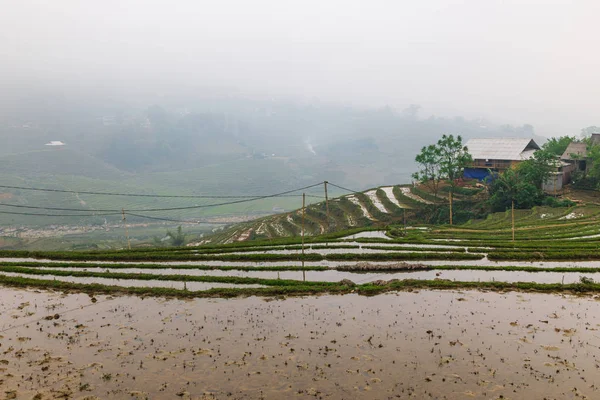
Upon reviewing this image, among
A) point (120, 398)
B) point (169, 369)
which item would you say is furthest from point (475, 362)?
point (120, 398)

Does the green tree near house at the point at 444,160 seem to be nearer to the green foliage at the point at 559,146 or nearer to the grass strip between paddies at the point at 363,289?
the green foliage at the point at 559,146

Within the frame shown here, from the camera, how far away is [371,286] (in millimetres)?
20734

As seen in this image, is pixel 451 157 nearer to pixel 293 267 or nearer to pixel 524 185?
pixel 524 185

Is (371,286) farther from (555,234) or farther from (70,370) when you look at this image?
(555,234)

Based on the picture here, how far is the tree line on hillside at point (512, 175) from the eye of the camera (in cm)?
4709

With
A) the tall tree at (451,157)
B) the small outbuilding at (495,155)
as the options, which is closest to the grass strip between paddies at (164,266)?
the tall tree at (451,157)

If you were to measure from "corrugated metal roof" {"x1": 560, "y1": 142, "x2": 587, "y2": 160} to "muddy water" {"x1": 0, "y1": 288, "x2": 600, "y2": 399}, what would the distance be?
44015 mm

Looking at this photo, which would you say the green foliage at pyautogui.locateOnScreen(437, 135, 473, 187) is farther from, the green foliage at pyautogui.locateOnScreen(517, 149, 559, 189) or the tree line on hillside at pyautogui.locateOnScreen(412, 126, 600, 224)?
the green foliage at pyautogui.locateOnScreen(517, 149, 559, 189)

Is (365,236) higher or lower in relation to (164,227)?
higher

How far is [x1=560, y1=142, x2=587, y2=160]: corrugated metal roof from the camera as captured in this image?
55231mm

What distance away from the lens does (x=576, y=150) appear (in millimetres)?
56656

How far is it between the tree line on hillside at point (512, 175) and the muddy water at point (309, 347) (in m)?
26.5

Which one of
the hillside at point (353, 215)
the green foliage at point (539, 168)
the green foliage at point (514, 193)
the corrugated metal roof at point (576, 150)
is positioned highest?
the corrugated metal roof at point (576, 150)

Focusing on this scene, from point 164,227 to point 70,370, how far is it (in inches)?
5058
